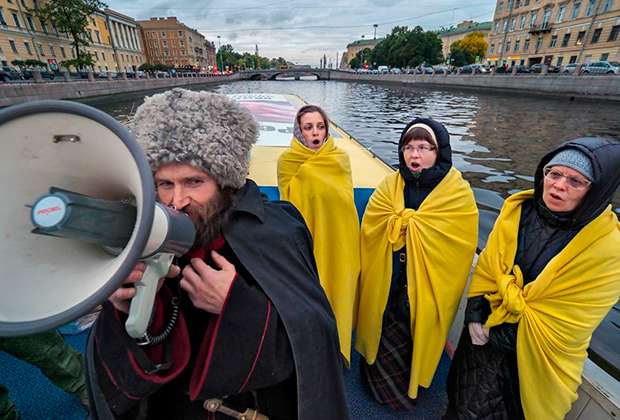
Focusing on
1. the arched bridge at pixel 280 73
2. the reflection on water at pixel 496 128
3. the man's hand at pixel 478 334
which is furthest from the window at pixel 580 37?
the man's hand at pixel 478 334

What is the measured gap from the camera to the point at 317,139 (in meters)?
2.40

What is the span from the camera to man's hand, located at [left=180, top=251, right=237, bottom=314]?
0.89 meters

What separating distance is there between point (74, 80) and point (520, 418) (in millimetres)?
31907

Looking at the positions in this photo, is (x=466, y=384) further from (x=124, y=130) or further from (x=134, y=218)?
(x=124, y=130)

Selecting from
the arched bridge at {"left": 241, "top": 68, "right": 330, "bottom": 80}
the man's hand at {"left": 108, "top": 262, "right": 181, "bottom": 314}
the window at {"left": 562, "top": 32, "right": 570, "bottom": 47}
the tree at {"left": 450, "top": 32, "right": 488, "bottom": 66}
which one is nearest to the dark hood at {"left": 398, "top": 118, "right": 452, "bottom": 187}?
the man's hand at {"left": 108, "top": 262, "right": 181, "bottom": 314}

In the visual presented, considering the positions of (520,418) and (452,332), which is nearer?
(520,418)

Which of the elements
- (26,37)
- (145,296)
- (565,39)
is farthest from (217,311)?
(26,37)

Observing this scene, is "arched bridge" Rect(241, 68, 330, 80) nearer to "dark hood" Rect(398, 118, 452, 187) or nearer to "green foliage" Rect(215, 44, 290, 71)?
"green foliage" Rect(215, 44, 290, 71)

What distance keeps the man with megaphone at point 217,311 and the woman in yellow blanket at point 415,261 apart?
937 mm

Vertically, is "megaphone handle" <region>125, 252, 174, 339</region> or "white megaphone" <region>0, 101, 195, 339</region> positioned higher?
"white megaphone" <region>0, 101, 195, 339</region>

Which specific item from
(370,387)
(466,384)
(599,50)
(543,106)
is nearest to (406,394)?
(370,387)

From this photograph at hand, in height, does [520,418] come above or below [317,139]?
below

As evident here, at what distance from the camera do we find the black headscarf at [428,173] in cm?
190

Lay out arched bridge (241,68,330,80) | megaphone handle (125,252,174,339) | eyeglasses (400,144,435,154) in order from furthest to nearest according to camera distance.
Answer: arched bridge (241,68,330,80), eyeglasses (400,144,435,154), megaphone handle (125,252,174,339)
